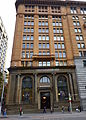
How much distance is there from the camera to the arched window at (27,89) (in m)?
30.9

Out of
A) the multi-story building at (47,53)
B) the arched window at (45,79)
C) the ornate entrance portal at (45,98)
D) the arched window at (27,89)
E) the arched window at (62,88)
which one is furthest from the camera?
the arched window at (45,79)

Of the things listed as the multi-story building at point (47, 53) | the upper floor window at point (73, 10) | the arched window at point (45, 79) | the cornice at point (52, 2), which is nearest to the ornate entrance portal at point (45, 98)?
the multi-story building at point (47, 53)

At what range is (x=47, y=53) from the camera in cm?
3788

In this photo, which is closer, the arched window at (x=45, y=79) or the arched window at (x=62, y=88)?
the arched window at (x=62, y=88)

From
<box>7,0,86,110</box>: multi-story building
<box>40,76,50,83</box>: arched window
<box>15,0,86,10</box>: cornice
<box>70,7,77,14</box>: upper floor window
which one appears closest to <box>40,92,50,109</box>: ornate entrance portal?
<box>7,0,86,110</box>: multi-story building

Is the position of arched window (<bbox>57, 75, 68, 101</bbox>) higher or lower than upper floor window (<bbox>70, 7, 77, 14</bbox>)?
lower

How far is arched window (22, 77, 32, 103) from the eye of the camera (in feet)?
101

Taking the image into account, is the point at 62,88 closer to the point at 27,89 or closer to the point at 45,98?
the point at 45,98

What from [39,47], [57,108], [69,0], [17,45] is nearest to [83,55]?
[39,47]

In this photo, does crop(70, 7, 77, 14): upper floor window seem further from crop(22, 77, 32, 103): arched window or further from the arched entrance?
crop(22, 77, 32, 103): arched window

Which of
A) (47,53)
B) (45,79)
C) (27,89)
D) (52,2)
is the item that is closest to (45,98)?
(45,79)

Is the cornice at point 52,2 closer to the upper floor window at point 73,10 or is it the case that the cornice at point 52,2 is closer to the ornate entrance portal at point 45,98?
the upper floor window at point 73,10

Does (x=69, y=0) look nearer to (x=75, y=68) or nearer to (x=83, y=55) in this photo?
(x=83, y=55)

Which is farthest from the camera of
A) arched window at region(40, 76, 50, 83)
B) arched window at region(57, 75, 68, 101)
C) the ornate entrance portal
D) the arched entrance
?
arched window at region(40, 76, 50, 83)
